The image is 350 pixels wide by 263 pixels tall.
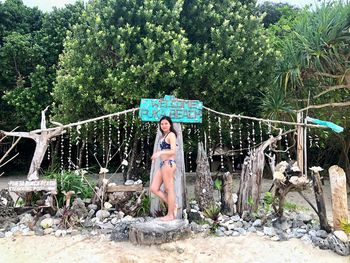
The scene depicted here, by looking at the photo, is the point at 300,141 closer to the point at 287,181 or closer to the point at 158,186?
the point at 287,181

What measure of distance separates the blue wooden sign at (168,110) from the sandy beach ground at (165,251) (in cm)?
205

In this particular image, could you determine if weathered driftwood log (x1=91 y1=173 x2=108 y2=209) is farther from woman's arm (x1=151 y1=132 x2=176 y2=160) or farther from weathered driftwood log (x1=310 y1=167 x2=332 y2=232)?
weathered driftwood log (x1=310 y1=167 x2=332 y2=232)

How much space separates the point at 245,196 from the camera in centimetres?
673

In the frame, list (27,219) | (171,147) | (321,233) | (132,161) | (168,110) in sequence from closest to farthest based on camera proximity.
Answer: (321,233)
(171,147)
(27,219)
(168,110)
(132,161)

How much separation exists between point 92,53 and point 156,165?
331cm

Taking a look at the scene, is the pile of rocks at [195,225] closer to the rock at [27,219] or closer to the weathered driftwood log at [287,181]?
the rock at [27,219]

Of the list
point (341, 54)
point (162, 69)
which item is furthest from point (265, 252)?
point (341, 54)

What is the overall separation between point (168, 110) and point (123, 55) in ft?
6.83

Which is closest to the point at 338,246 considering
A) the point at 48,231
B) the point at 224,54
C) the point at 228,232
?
the point at 228,232

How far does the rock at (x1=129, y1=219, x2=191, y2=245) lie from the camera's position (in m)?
5.50

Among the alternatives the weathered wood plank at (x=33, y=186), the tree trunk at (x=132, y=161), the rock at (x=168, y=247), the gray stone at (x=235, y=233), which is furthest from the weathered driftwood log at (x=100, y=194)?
the tree trunk at (x=132, y=161)

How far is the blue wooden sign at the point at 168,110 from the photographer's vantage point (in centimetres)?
666

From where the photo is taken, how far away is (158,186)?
6.16 meters

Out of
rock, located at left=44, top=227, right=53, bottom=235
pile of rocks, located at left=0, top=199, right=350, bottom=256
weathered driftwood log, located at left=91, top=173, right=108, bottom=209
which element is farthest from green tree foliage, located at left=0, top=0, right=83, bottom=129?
rock, located at left=44, top=227, right=53, bottom=235
